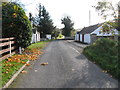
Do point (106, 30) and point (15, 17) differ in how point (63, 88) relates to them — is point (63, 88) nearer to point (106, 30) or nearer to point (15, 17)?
point (15, 17)

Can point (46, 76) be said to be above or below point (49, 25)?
below

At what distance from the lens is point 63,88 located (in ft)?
12.9

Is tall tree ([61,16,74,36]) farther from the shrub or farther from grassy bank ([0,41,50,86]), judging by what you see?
grassy bank ([0,41,50,86])

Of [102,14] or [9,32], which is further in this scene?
[102,14]

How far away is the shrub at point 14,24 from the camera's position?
10.2 meters

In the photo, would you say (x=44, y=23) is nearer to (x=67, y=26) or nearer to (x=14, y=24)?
(x=67, y=26)

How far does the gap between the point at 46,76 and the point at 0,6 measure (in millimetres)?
7811

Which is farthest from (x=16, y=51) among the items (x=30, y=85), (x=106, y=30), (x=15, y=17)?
(x=106, y=30)

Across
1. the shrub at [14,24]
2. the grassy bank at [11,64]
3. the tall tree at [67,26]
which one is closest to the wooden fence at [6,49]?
the grassy bank at [11,64]

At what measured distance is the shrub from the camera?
33.6 feet

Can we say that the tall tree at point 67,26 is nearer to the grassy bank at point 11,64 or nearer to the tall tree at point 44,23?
the tall tree at point 44,23

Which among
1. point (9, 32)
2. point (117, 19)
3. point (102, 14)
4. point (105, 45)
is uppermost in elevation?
point (102, 14)

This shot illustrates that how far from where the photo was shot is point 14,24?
1042 cm

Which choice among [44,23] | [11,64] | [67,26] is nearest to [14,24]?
[11,64]
